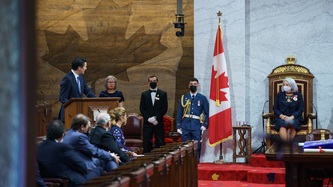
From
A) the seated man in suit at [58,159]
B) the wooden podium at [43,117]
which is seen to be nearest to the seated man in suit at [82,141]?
the seated man in suit at [58,159]

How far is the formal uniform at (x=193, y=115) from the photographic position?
11.5 meters

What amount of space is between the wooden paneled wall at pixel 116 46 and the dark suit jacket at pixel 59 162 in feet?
26.2

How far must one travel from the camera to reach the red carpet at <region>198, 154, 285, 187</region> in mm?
10250

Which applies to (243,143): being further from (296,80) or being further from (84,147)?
(84,147)

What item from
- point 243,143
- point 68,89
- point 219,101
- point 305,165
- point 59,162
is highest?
point 68,89

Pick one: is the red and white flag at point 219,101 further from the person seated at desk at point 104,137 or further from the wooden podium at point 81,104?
the person seated at desk at point 104,137

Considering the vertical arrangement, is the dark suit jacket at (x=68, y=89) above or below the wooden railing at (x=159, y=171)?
above

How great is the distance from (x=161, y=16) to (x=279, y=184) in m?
5.07

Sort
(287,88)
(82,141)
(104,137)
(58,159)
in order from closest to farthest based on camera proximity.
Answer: (58,159), (82,141), (104,137), (287,88)

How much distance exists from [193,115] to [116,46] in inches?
121

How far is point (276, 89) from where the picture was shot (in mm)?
12086

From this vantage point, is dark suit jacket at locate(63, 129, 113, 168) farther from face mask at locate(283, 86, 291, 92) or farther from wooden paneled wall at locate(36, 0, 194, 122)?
wooden paneled wall at locate(36, 0, 194, 122)

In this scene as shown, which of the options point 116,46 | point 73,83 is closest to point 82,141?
point 73,83

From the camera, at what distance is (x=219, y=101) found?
1174cm
